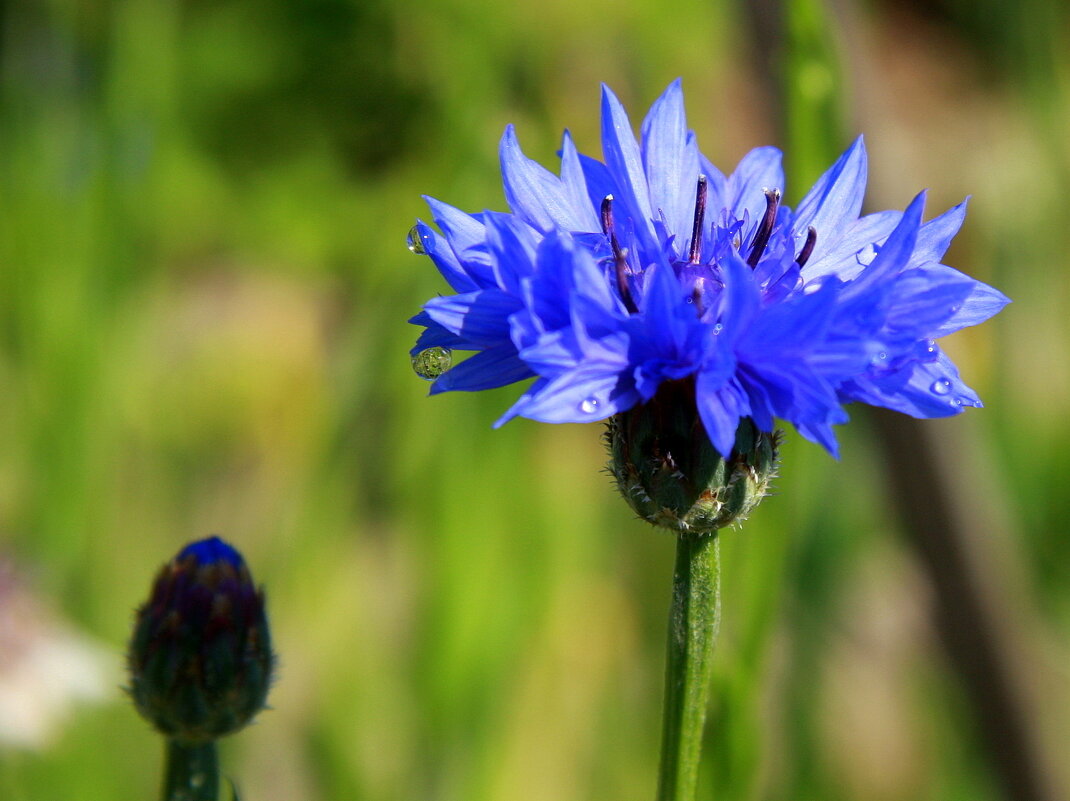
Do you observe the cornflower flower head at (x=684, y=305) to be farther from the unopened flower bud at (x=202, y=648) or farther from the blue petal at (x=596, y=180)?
the unopened flower bud at (x=202, y=648)

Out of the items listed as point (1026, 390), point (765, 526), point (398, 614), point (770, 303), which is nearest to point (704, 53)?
point (1026, 390)

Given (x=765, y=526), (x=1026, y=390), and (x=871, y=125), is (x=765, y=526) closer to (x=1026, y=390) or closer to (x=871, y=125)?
(x=871, y=125)

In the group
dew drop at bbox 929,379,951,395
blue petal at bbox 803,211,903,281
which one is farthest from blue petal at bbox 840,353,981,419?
blue petal at bbox 803,211,903,281

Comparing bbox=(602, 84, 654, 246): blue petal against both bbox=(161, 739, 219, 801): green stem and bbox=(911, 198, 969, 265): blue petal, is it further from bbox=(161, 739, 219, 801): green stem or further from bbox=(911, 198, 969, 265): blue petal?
bbox=(161, 739, 219, 801): green stem

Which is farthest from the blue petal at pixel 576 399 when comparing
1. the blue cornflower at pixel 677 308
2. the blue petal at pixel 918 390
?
the blue petal at pixel 918 390

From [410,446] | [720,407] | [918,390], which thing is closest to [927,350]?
[918,390]

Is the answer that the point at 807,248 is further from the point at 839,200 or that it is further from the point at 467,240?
the point at 467,240
